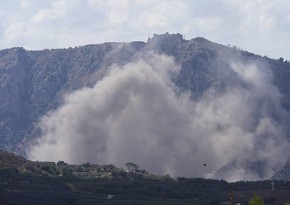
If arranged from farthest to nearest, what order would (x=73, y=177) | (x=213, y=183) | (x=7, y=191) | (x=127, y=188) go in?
(x=213, y=183) < (x=73, y=177) < (x=127, y=188) < (x=7, y=191)

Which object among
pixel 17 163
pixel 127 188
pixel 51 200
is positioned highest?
pixel 17 163

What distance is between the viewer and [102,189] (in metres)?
157

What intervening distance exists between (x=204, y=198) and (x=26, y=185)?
3624 cm

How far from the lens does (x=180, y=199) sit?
15550cm

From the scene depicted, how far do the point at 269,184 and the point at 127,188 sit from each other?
4491cm

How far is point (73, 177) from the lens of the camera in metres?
178

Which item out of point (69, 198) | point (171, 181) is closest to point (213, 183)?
point (171, 181)

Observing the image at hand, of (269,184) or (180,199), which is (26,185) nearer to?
(180,199)

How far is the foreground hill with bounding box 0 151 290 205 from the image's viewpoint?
13648 cm

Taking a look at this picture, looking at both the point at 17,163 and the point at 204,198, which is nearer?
the point at 204,198

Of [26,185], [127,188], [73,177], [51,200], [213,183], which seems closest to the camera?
[51,200]

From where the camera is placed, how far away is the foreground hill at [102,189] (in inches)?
5373

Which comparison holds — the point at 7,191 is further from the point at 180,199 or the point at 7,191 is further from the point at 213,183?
the point at 213,183

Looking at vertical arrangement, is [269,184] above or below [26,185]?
above
